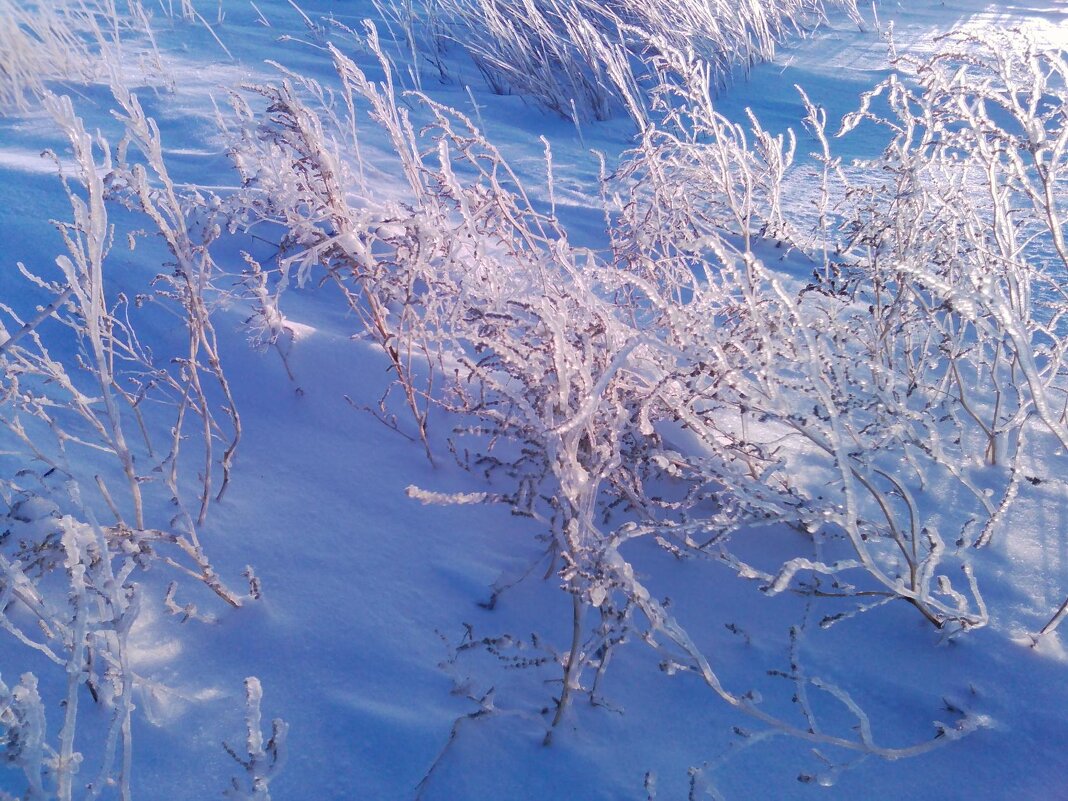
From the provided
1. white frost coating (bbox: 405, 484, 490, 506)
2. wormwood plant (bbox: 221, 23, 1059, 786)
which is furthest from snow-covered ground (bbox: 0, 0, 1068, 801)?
white frost coating (bbox: 405, 484, 490, 506)

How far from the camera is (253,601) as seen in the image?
1.45m

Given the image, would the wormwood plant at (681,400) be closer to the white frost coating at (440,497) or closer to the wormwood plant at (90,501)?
the white frost coating at (440,497)

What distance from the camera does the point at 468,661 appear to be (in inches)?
53.6

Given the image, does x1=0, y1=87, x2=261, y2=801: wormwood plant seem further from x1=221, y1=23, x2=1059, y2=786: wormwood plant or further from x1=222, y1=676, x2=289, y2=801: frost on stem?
x1=221, y1=23, x2=1059, y2=786: wormwood plant

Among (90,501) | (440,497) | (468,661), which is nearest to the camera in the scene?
(440,497)

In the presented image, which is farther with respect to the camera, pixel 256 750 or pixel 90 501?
pixel 90 501

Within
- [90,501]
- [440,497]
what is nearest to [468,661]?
[440,497]

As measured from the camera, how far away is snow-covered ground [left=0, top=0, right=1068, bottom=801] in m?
1.19

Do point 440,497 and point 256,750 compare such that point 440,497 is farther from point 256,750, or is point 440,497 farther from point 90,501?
point 90,501

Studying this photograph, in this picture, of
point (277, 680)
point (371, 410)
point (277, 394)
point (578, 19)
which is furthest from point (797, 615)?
point (578, 19)

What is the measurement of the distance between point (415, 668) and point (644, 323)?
1.40 metres

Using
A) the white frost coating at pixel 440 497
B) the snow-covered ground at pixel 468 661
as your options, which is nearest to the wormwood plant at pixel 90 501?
the snow-covered ground at pixel 468 661

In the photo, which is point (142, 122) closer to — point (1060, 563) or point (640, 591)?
point (640, 591)

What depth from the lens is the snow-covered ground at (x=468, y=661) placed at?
3.89ft
